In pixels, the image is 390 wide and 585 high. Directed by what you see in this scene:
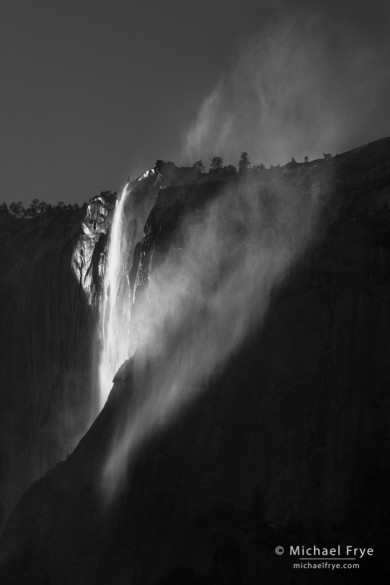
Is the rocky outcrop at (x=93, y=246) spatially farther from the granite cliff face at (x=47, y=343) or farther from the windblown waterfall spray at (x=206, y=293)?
the windblown waterfall spray at (x=206, y=293)

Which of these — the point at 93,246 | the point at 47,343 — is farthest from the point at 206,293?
the point at 47,343

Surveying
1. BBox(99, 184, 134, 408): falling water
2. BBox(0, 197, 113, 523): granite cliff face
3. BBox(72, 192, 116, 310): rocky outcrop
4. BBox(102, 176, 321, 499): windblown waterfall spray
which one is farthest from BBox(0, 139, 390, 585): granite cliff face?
BBox(72, 192, 116, 310): rocky outcrop

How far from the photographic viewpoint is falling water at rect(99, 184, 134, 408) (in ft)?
424

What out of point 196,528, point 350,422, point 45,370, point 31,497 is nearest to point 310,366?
point 350,422

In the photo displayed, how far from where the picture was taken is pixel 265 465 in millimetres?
101875

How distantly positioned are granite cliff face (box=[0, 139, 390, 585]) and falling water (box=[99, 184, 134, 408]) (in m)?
15.9

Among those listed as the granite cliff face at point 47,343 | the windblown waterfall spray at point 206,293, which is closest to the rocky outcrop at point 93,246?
the granite cliff face at point 47,343

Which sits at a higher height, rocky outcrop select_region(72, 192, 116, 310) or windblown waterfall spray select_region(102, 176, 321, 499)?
rocky outcrop select_region(72, 192, 116, 310)

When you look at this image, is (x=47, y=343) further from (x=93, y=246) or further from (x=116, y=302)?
(x=116, y=302)

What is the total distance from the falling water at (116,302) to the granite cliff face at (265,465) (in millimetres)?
15865

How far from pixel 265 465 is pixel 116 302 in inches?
1303

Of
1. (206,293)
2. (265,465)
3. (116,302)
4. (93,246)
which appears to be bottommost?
(265,465)

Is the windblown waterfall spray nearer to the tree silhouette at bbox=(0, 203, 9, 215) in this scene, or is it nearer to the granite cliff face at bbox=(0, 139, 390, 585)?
the granite cliff face at bbox=(0, 139, 390, 585)

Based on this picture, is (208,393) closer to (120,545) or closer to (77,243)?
(120,545)
